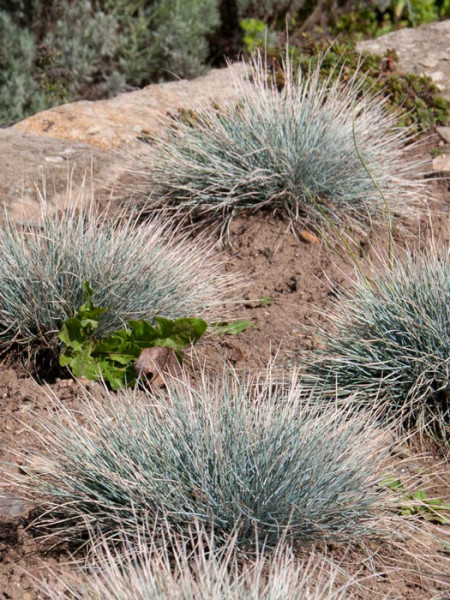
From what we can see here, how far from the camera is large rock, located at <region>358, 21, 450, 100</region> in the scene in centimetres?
→ 657

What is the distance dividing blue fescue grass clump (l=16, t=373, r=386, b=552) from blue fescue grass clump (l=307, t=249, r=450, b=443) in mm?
571

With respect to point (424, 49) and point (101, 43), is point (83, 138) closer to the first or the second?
point (101, 43)

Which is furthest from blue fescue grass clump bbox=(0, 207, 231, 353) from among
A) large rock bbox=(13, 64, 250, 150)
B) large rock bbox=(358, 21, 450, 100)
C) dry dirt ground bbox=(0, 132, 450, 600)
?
large rock bbox=(358, 21, 450, 100)

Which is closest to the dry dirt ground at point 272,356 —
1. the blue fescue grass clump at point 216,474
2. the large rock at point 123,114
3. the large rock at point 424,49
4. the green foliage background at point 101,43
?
the blue fescue grass clump at point 216,474

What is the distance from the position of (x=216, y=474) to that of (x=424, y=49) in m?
5.32

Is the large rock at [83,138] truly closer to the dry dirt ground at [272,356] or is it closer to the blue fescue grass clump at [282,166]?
the blue fescue grass clump at [282,166]

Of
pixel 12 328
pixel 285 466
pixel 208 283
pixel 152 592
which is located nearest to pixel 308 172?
pixel 208 283

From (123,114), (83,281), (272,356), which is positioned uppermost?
(123,114)

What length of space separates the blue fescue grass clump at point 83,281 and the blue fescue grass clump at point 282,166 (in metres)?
0.85

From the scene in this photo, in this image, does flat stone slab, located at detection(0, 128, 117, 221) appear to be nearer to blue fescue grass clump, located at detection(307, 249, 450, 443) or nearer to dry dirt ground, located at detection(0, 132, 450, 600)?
dry dirt ground, located at detection(0, 132, 450, 600)

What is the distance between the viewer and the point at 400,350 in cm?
337

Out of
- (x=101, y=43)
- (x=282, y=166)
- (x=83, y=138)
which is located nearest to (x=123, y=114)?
(x=83, y=138)

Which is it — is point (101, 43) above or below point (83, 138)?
above

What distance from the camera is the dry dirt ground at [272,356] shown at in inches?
99.6
